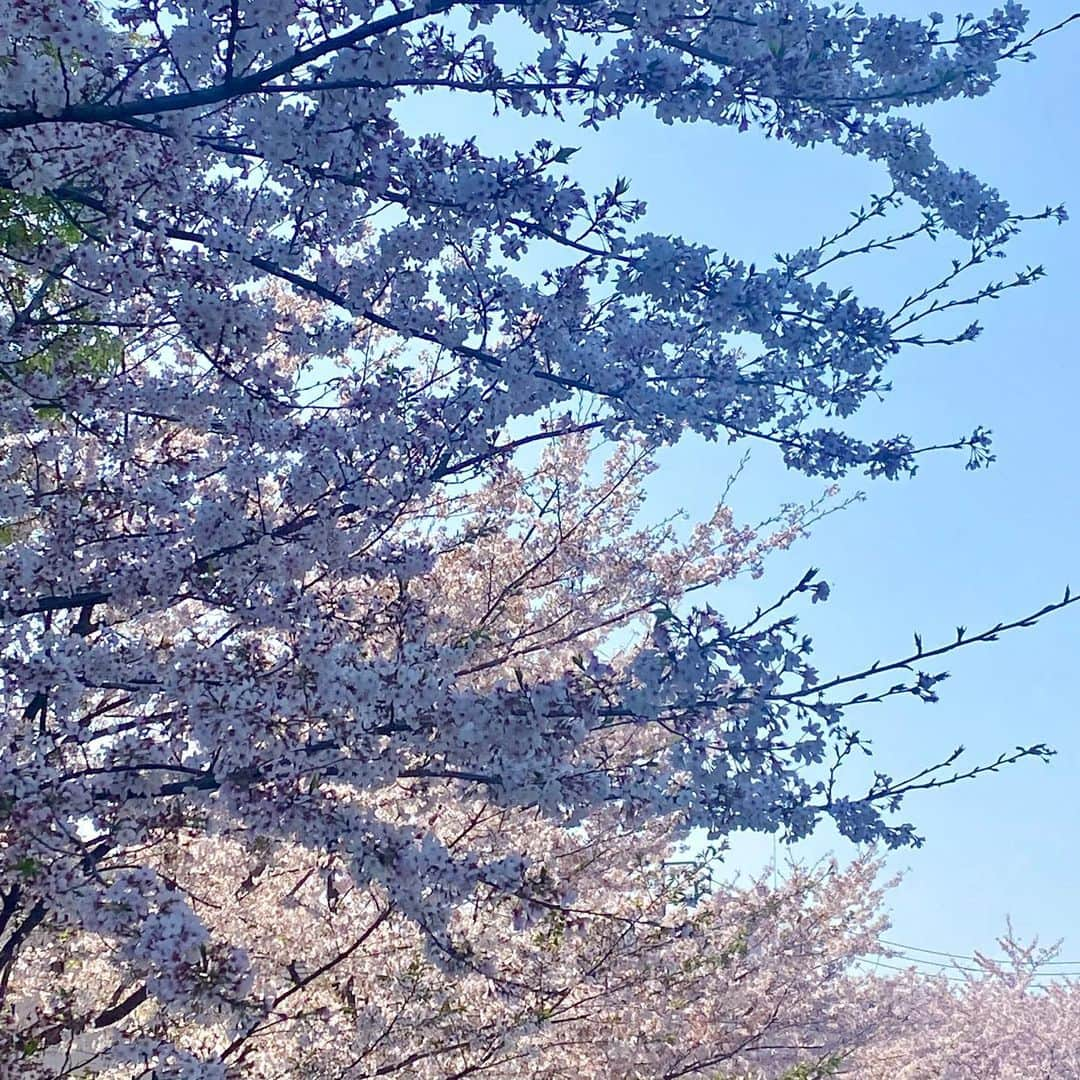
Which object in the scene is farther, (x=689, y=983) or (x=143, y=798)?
(x=689, y=983)

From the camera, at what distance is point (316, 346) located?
4.65 meters

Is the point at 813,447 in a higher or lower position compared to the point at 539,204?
lower

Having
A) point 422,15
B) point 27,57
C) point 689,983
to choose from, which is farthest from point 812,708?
point 689,983

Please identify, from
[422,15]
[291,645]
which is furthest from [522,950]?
[422,15]

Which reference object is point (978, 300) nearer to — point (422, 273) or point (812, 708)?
point (812, 708)

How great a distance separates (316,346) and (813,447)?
223 centimetres

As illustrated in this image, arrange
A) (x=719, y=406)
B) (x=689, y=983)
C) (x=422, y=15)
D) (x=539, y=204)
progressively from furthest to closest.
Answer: (x=689, y=983)
(x=719, y=406)
(x=539, y=204)
(x=422, y=15)

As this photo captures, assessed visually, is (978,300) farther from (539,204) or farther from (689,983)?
(689,983)

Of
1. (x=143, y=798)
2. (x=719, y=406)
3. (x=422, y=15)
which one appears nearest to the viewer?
(x=422, y=15)

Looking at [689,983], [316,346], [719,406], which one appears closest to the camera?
[719,406]

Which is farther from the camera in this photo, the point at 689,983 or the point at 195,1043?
the point at 689,983

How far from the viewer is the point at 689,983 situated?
7777 mm

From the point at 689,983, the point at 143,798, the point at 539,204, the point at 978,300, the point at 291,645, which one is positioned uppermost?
the point at 539,204

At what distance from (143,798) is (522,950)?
160 inches
